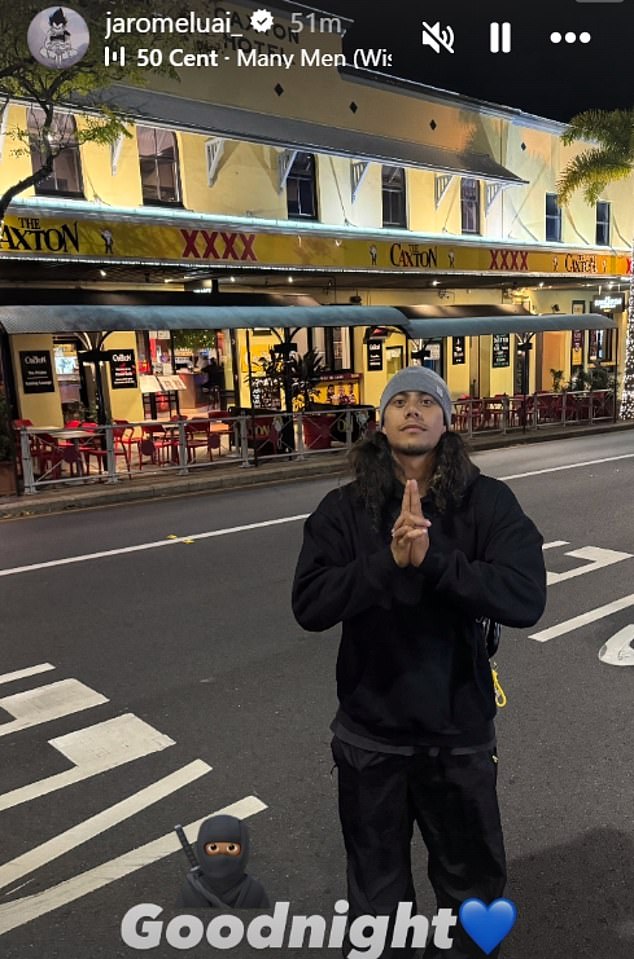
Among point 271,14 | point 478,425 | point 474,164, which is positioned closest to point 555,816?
point 478,425

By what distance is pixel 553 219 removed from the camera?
25781mm

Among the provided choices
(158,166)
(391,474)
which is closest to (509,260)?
(158,166)

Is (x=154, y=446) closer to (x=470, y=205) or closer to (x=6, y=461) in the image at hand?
(x=6, y=461)

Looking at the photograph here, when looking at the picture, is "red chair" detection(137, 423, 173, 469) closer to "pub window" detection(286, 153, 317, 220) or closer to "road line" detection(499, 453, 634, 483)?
"road line" detection(499, 453, 634, 483)

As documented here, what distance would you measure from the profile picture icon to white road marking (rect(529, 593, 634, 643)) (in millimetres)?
10022

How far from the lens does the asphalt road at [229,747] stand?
9.82 feet

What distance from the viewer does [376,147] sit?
19.7 meters

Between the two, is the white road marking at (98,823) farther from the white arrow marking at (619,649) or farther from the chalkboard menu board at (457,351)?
the chalkboard menu board at (457,351)

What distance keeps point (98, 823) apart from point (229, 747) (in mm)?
848

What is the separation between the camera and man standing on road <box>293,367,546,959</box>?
7.44 feet

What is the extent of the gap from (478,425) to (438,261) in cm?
504

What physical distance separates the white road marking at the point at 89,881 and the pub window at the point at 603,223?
28.4 metres

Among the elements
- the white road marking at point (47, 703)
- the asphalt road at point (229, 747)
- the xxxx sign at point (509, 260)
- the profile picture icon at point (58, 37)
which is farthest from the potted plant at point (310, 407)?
the white road marking at point (47, 703)

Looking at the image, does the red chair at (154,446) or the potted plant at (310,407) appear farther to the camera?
the potted plant at (310,407)
